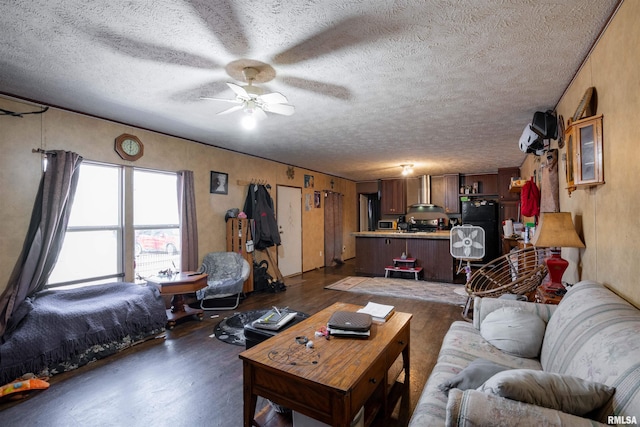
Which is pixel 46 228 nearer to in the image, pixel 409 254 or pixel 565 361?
pixel 565 361

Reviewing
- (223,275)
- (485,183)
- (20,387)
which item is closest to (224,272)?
(223,275)

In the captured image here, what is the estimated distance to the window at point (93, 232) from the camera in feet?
10.0

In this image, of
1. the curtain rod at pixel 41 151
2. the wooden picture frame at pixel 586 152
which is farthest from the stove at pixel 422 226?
the curtain rod at pixel 41 151

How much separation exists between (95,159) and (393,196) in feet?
21.7

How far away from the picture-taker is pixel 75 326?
246 cm

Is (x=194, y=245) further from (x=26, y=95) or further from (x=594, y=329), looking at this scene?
(x=594, y=329)

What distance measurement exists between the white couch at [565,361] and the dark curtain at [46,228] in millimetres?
3317

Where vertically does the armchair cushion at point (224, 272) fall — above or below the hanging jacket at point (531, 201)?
below

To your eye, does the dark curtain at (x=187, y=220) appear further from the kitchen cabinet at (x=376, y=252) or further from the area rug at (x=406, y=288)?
the kitchen cabinet at (x=376, y=252)

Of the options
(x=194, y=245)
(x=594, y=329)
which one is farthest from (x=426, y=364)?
(x=194, y=245)

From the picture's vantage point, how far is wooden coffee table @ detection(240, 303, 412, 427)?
4.38 ft

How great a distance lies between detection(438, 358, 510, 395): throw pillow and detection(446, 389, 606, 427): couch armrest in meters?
0.43

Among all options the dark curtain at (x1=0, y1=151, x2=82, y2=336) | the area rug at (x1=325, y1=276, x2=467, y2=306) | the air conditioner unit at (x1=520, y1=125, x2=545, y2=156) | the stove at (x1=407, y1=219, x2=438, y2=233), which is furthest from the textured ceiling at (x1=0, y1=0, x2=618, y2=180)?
the stove at (x1=407, y1=219, x2=438, y2=233)

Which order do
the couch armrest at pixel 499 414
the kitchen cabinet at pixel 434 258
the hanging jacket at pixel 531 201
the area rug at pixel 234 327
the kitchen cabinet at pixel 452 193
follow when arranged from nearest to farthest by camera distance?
the couch armrest at pixel 499 414, the area rug at pixel 234 327, the hanging jacket at pixel 531 201, the kitchen cabinet at pixel 434 258, the kitchen cabinet at pixel 452 193
